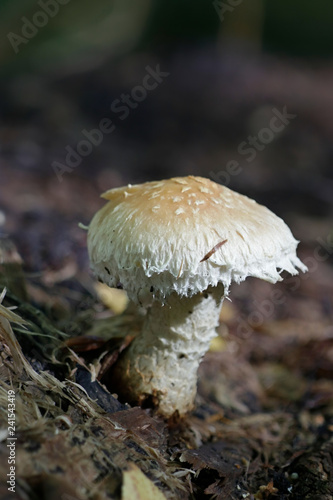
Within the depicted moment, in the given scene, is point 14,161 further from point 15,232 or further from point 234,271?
point 234,271

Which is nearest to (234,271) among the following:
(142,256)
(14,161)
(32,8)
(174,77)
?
(142,256)

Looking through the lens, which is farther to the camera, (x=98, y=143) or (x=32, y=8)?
(x=32, y=8)

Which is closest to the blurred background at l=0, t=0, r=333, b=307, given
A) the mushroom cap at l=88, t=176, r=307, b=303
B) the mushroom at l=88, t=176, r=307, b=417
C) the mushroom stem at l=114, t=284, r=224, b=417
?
the mushroom stem at l=114, t=284, r=224, b=417

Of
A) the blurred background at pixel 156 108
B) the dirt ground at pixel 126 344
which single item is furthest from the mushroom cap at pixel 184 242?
the blurred background at pixel 156 108

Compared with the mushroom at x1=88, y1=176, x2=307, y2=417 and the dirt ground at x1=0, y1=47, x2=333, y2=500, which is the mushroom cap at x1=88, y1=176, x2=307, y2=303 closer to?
the mushroom at x1=88, y1=176, x2=307, y2=417

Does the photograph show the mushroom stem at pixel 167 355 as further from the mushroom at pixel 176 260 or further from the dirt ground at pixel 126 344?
the dirt ground at pixel 126 344

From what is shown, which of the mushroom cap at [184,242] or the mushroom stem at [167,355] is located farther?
the mushroom stem at [167,355]

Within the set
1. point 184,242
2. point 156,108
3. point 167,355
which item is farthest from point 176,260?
point 156,108
